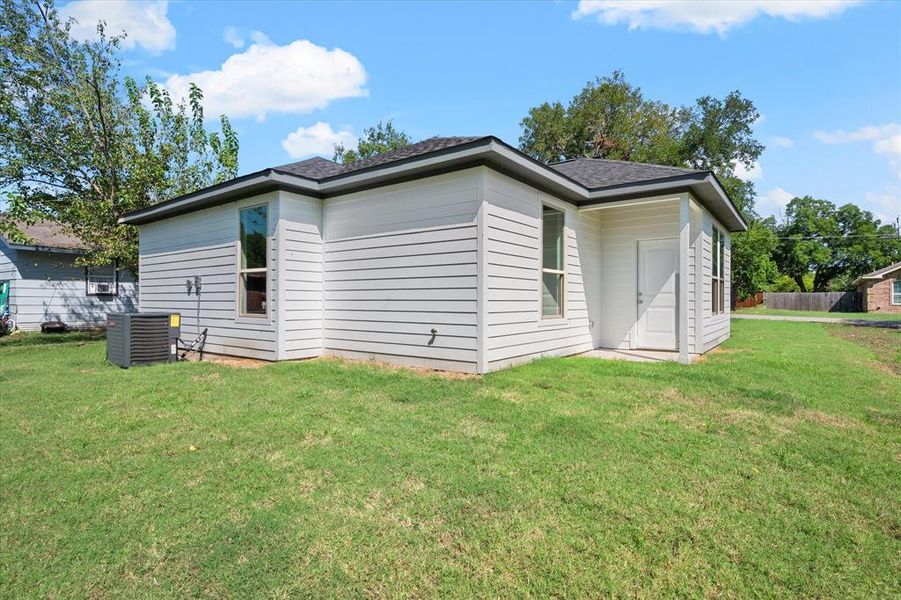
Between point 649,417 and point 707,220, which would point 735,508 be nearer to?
point 649,417

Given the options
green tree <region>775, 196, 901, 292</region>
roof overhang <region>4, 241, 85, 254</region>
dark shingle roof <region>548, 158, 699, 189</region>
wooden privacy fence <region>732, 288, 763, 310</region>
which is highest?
green tree <region>775, 196, 901, 292</region>

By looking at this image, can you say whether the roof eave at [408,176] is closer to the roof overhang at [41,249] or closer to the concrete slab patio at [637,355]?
the concrete slab patio at [637,355]

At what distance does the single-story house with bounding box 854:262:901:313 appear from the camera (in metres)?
29.2

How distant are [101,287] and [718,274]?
1838cm

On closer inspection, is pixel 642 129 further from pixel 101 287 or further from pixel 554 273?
pixel 101 287

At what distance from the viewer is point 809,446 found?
3492mm

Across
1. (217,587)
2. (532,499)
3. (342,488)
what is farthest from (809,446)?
(217,587)

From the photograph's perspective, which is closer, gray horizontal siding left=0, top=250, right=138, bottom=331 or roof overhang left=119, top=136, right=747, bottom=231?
roof overhang left=119, top=136, right=747, bottom=231

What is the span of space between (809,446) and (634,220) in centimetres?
559

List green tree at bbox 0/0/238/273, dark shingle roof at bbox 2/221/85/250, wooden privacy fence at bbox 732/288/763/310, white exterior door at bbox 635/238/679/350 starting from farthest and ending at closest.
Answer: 1. wooden privacy fence at bbox 732/288/763/310
2. dark shingle roof at bbox 2/221/85/250
3. green tree at bbox 0/0/238/273
4. white exterior door at bbox 635/238/679/350

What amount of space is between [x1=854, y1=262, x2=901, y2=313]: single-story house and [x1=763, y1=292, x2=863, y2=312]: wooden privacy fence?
5.12ft

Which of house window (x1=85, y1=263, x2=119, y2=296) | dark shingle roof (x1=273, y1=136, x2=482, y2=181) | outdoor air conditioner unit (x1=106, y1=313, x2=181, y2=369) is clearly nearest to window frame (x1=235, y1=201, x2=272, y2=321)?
dark shingle roof (x1=273, y1=136, x2=482, y2=181)

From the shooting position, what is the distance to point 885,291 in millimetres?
29547

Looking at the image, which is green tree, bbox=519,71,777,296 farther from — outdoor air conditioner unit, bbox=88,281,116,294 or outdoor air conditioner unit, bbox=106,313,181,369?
outdoor air conditioner unit, bbox=106,313,181,369
